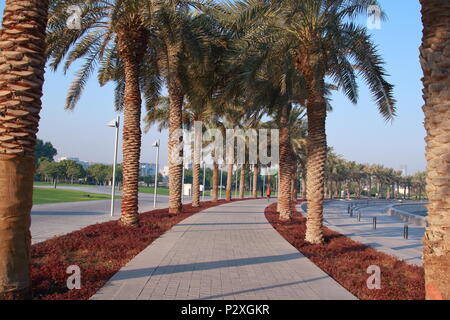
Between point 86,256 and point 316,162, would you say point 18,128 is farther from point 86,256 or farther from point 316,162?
point 316,162

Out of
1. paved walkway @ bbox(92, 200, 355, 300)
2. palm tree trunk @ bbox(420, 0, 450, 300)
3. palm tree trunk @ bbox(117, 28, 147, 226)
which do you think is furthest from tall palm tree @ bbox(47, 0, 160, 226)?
palm tree trunk @ bbox(420, 0, 450, 300)

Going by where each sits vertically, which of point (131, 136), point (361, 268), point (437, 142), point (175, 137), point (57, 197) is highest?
point (175, 137)

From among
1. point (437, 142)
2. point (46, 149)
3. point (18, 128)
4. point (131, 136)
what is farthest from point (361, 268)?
point (46, 149)

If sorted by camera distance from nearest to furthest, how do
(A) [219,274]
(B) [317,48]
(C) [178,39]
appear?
(A) [219,274]
(B) [317,48]
(C) [178,39]

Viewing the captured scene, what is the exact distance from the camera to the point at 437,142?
4855mm

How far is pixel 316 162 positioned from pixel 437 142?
6925 millimetres

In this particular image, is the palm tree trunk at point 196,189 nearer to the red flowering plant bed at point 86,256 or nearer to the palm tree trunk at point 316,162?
the red flowering plant bed at point 86,256

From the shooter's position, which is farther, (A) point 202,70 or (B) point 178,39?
(A) point 202,70

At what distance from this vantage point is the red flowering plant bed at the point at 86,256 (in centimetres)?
602

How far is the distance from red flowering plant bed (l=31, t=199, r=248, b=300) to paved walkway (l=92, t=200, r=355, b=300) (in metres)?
0.26

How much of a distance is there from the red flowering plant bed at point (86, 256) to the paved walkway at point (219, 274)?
264mm

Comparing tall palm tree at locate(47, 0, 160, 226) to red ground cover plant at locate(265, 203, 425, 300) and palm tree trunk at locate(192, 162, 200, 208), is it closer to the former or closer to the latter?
red ground cover plant at locate(265, 203, 425, 300)

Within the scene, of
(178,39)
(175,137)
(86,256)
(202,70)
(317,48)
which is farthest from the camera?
(175,137)
